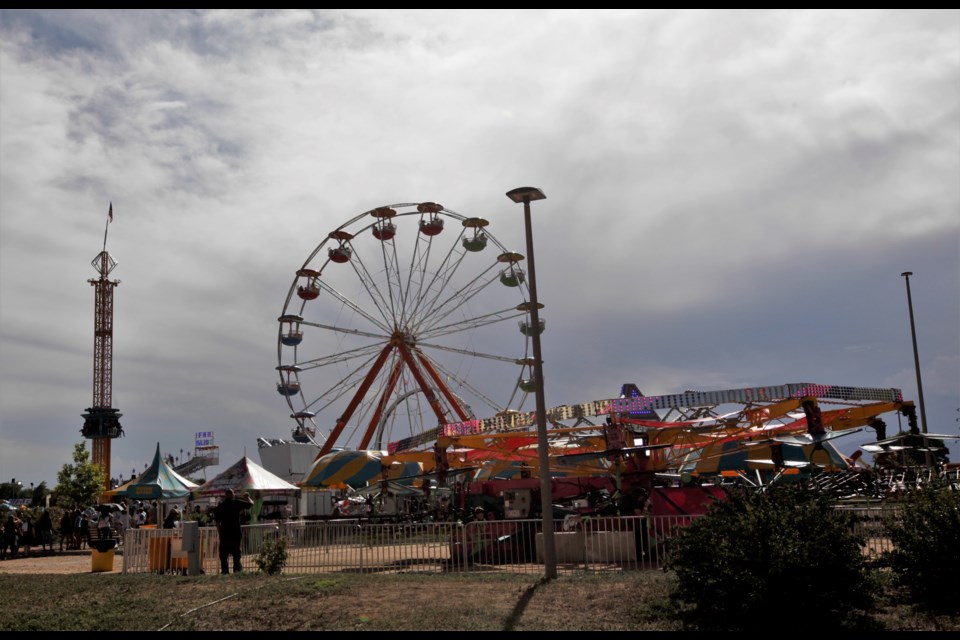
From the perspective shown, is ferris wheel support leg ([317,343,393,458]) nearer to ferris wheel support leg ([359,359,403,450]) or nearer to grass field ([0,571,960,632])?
ferris wheel support leg ([359,359,403,450])

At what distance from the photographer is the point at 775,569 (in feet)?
28.8

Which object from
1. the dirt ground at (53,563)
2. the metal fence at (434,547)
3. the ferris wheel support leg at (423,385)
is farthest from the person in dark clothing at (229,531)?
the ferris wheel support leg at (423,385)

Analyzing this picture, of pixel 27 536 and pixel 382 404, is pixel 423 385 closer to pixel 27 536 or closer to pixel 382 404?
pixel 382 404

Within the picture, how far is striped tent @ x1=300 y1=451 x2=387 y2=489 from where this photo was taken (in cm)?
3181

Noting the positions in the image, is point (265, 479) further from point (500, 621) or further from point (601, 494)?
point (500, 621)

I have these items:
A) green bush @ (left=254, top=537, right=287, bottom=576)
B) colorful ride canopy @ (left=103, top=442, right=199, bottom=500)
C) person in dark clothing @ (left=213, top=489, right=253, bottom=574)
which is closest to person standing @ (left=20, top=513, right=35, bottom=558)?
colorful ride canopy @ (left=103, top=442, right=199, bottom=500)

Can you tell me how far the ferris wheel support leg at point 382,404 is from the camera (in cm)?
3888

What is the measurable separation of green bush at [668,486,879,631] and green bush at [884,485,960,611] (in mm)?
715

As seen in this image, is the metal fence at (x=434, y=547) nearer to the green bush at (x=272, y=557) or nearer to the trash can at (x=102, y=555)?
the green bush at (x=272, y=557)

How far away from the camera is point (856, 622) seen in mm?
8898

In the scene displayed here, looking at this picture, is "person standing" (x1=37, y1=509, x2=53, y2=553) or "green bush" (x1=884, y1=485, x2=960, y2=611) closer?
"green bush" (x1=884, y1=485, x2=960, y2=611)

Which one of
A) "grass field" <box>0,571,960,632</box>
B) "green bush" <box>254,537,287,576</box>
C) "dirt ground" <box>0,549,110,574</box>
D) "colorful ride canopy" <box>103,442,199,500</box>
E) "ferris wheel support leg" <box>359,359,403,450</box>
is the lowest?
"dirt ground" <box>0,549,110,574</box>

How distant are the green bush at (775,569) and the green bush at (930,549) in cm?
71

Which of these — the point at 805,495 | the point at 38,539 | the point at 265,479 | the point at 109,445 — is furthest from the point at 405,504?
the point at 109,445
